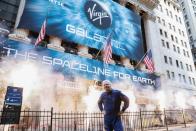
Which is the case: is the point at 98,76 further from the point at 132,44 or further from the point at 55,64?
the point at 132,44

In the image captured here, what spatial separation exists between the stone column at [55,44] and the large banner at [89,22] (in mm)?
879

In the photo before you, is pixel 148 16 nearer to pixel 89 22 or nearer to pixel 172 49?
pixel 172 49

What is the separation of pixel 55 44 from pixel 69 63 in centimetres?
302

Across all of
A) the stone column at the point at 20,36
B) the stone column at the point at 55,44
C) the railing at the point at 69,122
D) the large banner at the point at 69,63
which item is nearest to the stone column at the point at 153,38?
the large banner at the point at 69,63

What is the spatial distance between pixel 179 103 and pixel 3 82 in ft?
89.6

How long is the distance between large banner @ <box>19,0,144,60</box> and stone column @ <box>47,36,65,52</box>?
88 centimetres

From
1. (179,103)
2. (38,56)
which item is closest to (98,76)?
(38,56)

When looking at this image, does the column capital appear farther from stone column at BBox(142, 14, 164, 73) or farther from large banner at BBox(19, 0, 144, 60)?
large banner at BBox(19, 0, 144, 60)

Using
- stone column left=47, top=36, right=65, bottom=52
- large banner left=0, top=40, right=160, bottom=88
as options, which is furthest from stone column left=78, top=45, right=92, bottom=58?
stone column left=47, top=36, right=65, bottom=52

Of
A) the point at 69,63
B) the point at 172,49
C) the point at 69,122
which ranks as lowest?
the point at 69,122

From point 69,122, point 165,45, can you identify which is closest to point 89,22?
point 69,122

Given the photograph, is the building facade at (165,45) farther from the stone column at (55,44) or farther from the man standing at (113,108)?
the man standing at (113,108)

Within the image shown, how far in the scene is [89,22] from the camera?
2427cm

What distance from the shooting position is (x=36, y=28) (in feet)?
64.6
